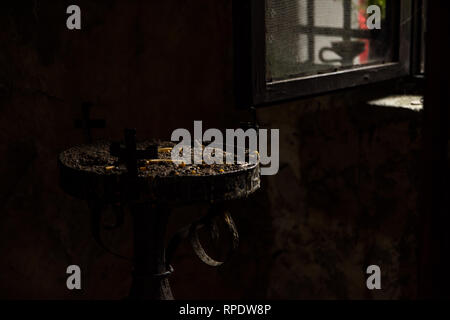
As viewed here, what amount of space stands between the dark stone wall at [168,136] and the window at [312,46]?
0.76ft

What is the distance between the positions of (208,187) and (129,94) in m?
0.89

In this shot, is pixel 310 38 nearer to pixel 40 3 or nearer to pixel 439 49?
pixel 439 49

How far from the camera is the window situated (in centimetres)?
198

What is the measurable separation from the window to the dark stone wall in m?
0.23

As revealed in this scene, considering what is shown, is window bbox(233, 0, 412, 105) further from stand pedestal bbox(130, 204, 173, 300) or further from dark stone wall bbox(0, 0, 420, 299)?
stand pedestal bbox(130, 204, 173, 300)

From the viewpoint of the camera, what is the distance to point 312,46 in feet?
7.79

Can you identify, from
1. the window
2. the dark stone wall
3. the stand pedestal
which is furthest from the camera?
the dark stone wall

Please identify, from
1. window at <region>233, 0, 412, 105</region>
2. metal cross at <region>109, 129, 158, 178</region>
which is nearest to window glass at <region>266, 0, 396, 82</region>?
window at <region>233, 0, 412, 105</region>

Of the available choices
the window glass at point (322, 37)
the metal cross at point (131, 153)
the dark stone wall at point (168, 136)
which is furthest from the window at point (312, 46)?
the metal cross at point (131, 153)

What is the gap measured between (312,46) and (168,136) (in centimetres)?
68

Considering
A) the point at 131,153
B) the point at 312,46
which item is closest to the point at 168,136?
the point at 312,46

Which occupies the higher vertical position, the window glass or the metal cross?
the window glass

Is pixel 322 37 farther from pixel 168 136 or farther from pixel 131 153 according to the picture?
pixel 131 153
